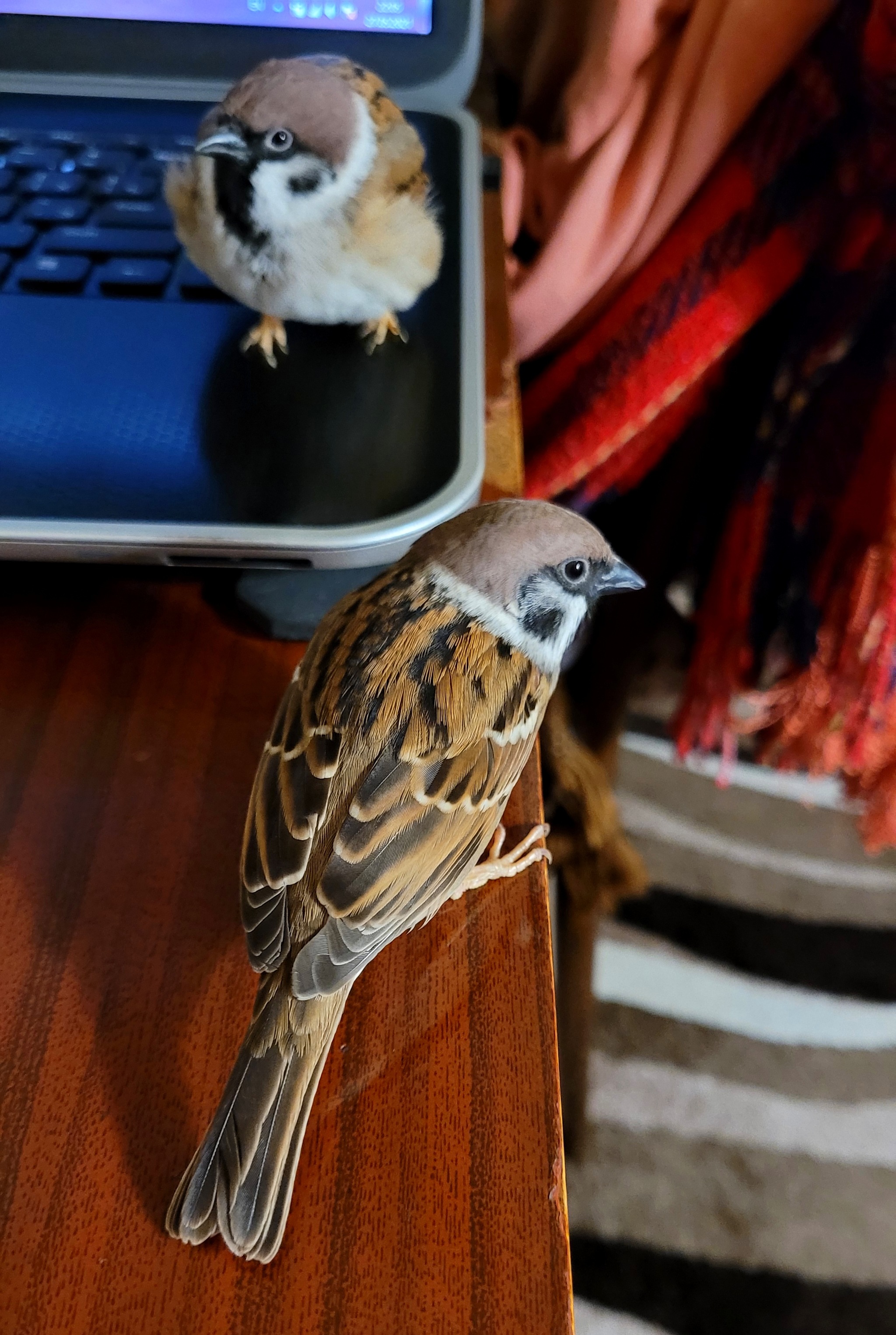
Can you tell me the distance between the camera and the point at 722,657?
88cm

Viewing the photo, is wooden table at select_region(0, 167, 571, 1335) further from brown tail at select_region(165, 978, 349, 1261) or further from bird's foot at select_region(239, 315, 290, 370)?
bird's foot at select_region(239, 315, 290, 370)

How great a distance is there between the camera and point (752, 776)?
1.29 metres

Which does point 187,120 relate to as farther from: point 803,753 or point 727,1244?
point 727,1244

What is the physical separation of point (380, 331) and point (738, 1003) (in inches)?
37.5

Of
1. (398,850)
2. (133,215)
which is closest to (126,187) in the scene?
(133,215)

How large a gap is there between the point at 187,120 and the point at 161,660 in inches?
17.6

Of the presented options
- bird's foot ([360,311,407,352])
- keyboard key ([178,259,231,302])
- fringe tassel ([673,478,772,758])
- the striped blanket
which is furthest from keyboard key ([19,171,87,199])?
the striped blanket

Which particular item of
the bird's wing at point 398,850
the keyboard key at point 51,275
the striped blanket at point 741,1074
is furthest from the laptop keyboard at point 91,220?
the striped blanket at point 741,1074

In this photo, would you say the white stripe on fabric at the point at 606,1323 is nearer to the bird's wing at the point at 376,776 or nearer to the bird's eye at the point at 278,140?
the bird's wing at the point at 376,776

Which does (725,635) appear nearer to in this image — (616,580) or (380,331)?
(616,580)

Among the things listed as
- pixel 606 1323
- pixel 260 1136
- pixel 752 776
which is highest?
pixel 260 1136

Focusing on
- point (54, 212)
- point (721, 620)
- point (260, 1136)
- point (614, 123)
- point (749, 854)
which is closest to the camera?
point (260, 1136)

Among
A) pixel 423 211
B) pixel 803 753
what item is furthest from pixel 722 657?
pixel 423 211

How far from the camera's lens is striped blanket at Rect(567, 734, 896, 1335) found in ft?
3.16
